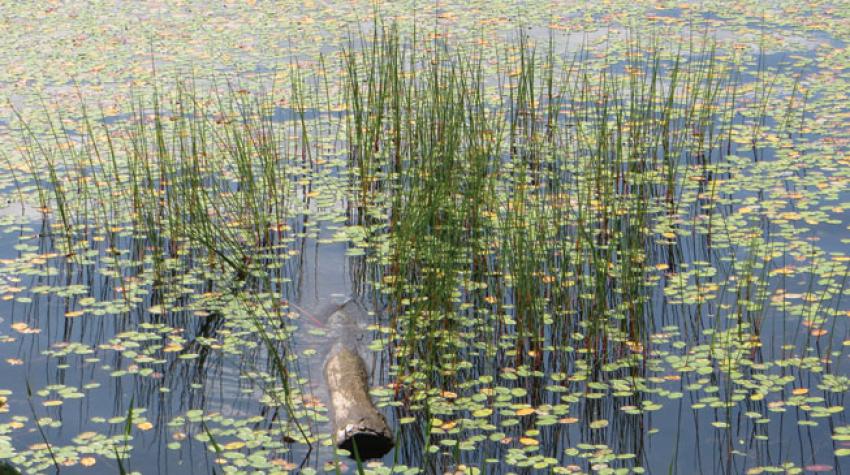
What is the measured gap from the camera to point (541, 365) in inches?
130

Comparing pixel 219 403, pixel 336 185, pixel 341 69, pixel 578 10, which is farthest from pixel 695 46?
pixel 219 403

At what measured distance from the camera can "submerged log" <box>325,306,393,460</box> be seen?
2.89m

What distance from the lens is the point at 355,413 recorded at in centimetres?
294

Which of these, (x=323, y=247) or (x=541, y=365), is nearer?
(x=541, y=365)

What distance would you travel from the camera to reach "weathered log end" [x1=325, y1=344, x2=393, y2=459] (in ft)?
9.46

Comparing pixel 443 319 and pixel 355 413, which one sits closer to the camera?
pixel 355 413

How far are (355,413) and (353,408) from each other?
0.03 meters

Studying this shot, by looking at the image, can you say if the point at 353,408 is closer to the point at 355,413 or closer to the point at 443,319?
the point at 355,413

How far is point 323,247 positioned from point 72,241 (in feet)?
3.20

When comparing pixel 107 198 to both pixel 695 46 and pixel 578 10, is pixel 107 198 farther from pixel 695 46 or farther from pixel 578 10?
pixel 578 10

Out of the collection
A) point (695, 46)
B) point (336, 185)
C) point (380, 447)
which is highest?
point (695, 46)

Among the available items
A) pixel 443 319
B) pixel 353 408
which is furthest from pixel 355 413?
pixel 443 319

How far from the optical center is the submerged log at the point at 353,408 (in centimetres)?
289

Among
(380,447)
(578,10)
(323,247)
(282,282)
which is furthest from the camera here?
(578,10)
